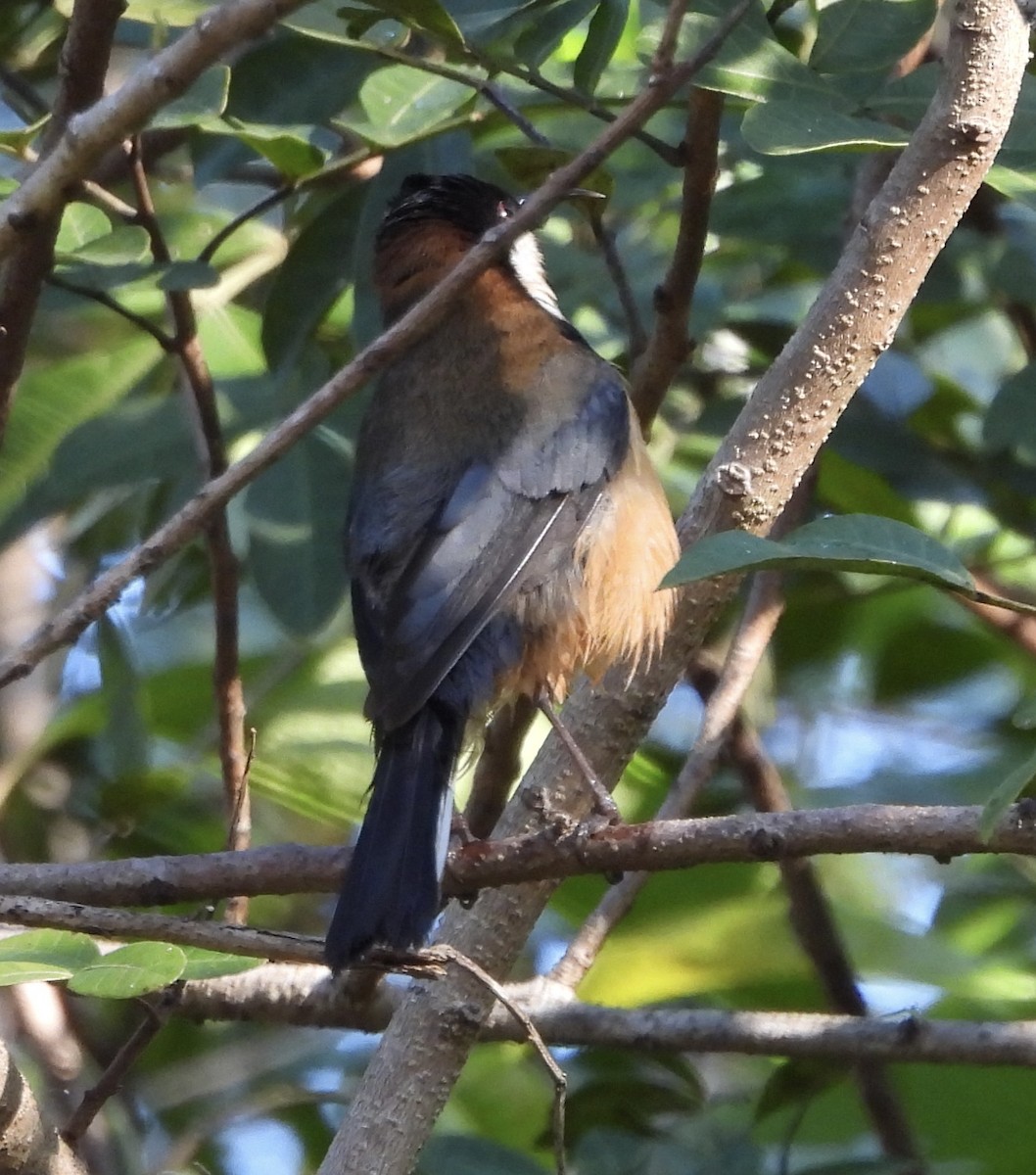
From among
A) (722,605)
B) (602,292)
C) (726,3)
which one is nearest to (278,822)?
(602,292)

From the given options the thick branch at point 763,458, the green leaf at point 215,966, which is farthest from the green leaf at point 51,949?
the thick branch at point 763,458

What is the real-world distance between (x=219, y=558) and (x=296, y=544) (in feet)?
1.05

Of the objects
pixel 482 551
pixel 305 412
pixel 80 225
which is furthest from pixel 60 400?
pixel 305 412

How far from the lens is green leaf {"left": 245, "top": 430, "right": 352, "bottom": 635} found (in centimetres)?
366

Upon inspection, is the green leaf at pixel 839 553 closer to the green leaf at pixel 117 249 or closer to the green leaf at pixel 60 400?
the green leaf at pixel 117 249

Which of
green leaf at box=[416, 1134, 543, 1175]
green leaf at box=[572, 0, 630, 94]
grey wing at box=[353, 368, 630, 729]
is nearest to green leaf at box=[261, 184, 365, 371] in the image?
grey wing at box=[353, 368, 630, 729]

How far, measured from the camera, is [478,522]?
3.63 metres

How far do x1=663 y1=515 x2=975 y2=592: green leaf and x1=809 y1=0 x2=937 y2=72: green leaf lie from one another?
1.20 meters

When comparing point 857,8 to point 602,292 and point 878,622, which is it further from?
point 878,622

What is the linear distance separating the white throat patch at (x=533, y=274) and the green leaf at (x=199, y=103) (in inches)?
54.5

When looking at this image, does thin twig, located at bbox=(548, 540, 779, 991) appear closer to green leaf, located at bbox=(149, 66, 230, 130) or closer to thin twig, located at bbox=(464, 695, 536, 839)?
thin twig, located at bbox=(464, 695, 536, 839)

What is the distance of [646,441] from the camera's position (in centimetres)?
399

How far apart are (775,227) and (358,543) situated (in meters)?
1.16

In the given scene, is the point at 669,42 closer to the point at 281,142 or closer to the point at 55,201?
the point at 55,201
